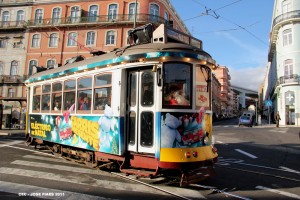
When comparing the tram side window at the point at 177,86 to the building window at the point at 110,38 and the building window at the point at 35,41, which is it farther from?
the building window at the point at 35,41

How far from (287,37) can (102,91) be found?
36.0 m

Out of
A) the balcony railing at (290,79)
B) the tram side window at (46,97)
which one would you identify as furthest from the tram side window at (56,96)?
the balcony railing at (290,79)

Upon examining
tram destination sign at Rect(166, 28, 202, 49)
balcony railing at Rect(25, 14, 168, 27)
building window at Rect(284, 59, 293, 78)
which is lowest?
tram destination sign at Rect(166, 28, 202, 49)

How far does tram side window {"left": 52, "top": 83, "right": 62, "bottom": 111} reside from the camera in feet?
31.9

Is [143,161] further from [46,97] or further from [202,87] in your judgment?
[46,97]

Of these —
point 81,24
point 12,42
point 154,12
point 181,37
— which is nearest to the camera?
point 181,37

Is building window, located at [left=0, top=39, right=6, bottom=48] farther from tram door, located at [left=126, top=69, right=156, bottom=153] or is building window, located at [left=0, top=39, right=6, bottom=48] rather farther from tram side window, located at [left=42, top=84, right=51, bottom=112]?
tram door, located at [left=126, top=69, right=156, bottom=153]

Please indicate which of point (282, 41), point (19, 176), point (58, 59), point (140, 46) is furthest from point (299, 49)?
point (19, 176)

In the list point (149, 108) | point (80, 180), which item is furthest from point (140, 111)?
point (80, 180)

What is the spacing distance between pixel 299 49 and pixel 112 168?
35086mm

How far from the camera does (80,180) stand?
23.0ft

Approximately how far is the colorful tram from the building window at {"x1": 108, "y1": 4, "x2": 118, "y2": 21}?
3089 centimetres

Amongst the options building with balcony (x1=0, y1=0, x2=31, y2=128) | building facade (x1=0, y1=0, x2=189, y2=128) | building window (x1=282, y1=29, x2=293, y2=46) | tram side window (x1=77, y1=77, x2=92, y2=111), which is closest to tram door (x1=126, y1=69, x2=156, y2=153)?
tram side window (x1=77, y1=77, x2=92, y2=111)

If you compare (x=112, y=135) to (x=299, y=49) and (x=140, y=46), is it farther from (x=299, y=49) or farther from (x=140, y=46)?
(x=299, y=49)
